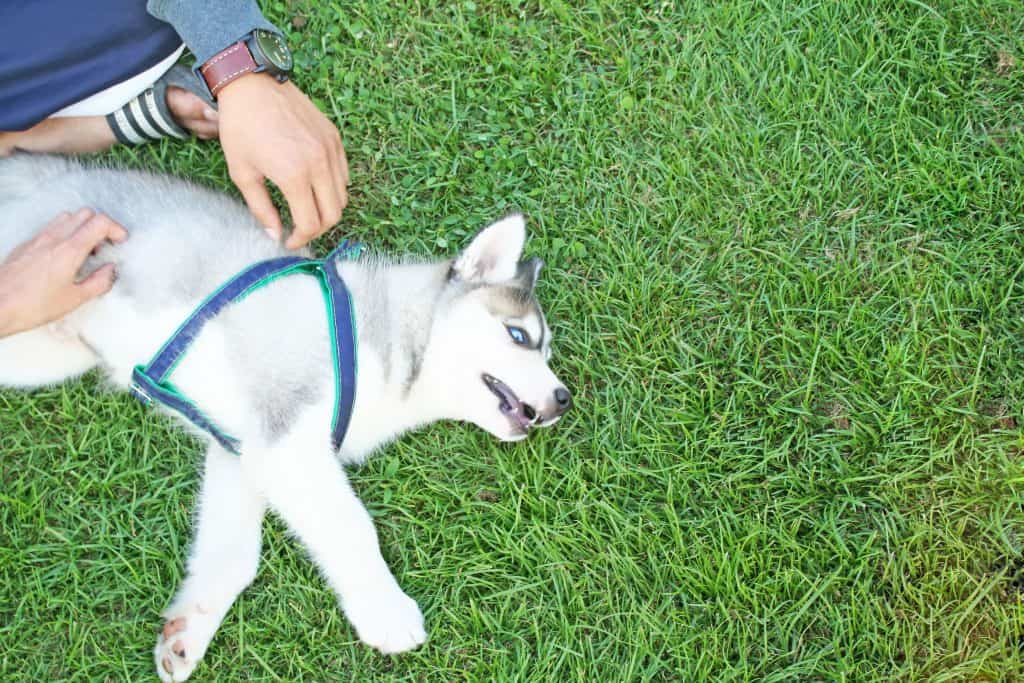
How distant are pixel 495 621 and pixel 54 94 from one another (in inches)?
113

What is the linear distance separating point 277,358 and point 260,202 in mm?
616

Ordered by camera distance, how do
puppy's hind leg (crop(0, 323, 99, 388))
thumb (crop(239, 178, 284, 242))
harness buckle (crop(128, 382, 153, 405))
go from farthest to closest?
puppy's hind leg (crop(0, 323, 99, 388)) < harness buckle (crop(128, 382, 153, 405)) < thumb (crop(239, 178, 284, 242))

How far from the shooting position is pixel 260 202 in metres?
3.08

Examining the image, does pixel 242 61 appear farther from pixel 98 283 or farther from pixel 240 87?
pixel 98 283

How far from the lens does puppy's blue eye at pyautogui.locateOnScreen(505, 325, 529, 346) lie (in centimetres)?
324

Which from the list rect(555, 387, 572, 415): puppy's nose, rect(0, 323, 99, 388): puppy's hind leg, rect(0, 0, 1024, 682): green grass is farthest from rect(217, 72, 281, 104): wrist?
rect(555, 387, 572, 415): puppy's nose

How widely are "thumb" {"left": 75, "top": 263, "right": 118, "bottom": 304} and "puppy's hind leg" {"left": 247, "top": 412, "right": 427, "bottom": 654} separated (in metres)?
0.90

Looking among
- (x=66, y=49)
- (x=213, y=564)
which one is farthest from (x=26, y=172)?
(x=213, y=564)

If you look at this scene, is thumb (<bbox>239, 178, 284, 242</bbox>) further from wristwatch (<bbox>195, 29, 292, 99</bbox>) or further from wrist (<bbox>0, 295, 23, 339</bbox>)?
wrist (<bbox>0, 295, 23, 339</bbox>)

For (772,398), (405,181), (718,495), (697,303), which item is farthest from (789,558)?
(405,181)

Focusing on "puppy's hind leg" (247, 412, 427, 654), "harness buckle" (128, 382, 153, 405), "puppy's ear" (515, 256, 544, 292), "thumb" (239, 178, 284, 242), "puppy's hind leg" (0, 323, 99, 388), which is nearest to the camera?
"puppy's hind leg" (247, 412, 427, 654)

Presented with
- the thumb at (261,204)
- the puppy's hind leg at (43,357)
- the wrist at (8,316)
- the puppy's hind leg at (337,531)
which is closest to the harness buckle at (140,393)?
the puppy's hind leg at (43,357)

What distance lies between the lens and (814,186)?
3814 mm

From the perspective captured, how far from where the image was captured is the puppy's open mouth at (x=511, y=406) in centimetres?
318
